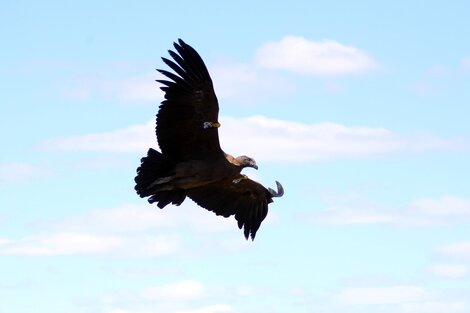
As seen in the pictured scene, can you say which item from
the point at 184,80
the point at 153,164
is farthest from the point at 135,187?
the point at 184,80

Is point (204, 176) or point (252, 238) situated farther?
point (252, 238)

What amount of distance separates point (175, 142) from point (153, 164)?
1.87 feet

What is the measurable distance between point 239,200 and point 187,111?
364cm

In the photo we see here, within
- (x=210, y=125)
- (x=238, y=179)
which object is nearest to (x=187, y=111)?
(x=210, y=125)

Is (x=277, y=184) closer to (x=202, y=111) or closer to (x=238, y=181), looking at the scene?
(x=238, y=181)

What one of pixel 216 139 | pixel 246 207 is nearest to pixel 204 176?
pixel 216 139

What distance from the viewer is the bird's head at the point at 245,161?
99.2 ft

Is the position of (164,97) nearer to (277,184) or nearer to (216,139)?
(216,139)

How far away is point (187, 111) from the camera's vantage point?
29.2 metres

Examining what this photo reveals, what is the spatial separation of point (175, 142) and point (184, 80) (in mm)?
1467

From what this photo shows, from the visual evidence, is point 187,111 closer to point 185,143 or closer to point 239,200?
point 185,143

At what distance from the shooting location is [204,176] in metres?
29.7

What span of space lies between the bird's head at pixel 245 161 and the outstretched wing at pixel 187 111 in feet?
1.90

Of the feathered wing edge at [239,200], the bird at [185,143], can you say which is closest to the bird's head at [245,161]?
the bird at [185,143]
